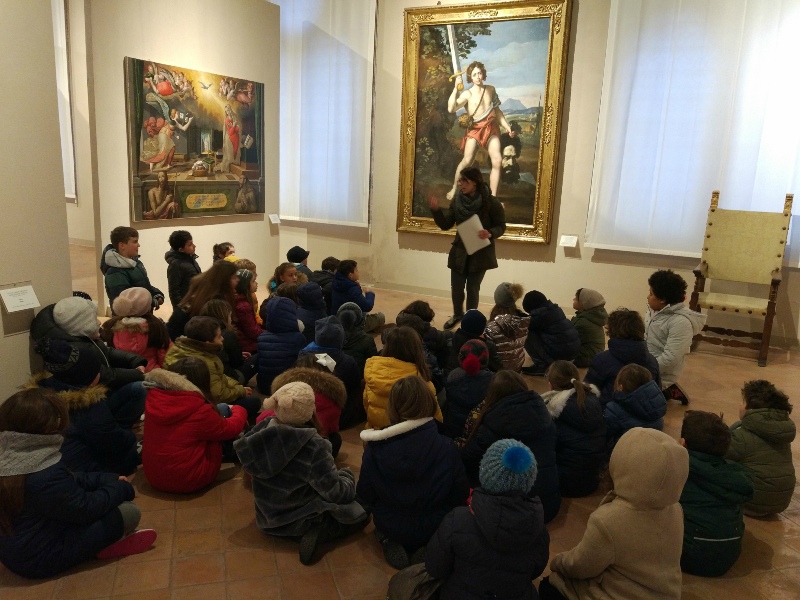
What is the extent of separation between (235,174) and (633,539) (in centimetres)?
737

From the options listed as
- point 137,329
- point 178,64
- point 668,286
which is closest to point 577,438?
point 668,286

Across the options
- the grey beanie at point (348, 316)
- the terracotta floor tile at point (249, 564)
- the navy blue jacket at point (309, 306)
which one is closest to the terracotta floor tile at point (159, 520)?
the terracotta floor tile at point (249, 564)

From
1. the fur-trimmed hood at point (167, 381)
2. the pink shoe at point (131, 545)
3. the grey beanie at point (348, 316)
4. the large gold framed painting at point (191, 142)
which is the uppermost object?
the large gold framed painting at point (191, 142)

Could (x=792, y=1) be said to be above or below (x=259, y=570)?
above

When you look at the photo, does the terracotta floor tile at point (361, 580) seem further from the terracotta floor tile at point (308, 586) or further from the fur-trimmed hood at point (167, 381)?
the fur-trimmed hood at point (167, 381)

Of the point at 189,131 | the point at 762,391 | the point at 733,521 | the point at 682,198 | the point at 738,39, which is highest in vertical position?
the point at 738,39

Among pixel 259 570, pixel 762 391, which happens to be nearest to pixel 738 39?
pixel 762 391

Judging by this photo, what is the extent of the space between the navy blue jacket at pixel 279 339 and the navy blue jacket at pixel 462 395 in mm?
1332

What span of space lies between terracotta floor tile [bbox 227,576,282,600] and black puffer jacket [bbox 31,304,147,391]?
1.58 metres

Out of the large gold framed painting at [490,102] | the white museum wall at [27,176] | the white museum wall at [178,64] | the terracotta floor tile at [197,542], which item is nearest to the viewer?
the terracotta floor tile at [197,542]

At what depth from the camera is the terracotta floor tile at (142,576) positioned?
2.67 m

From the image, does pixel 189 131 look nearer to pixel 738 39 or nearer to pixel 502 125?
pixel 502 125

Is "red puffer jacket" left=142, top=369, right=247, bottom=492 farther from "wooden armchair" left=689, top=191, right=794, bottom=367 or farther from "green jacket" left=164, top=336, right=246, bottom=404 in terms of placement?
"wooden armchair" left=689, top=191, right=794, bottom=367

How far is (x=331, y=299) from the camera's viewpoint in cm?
609
